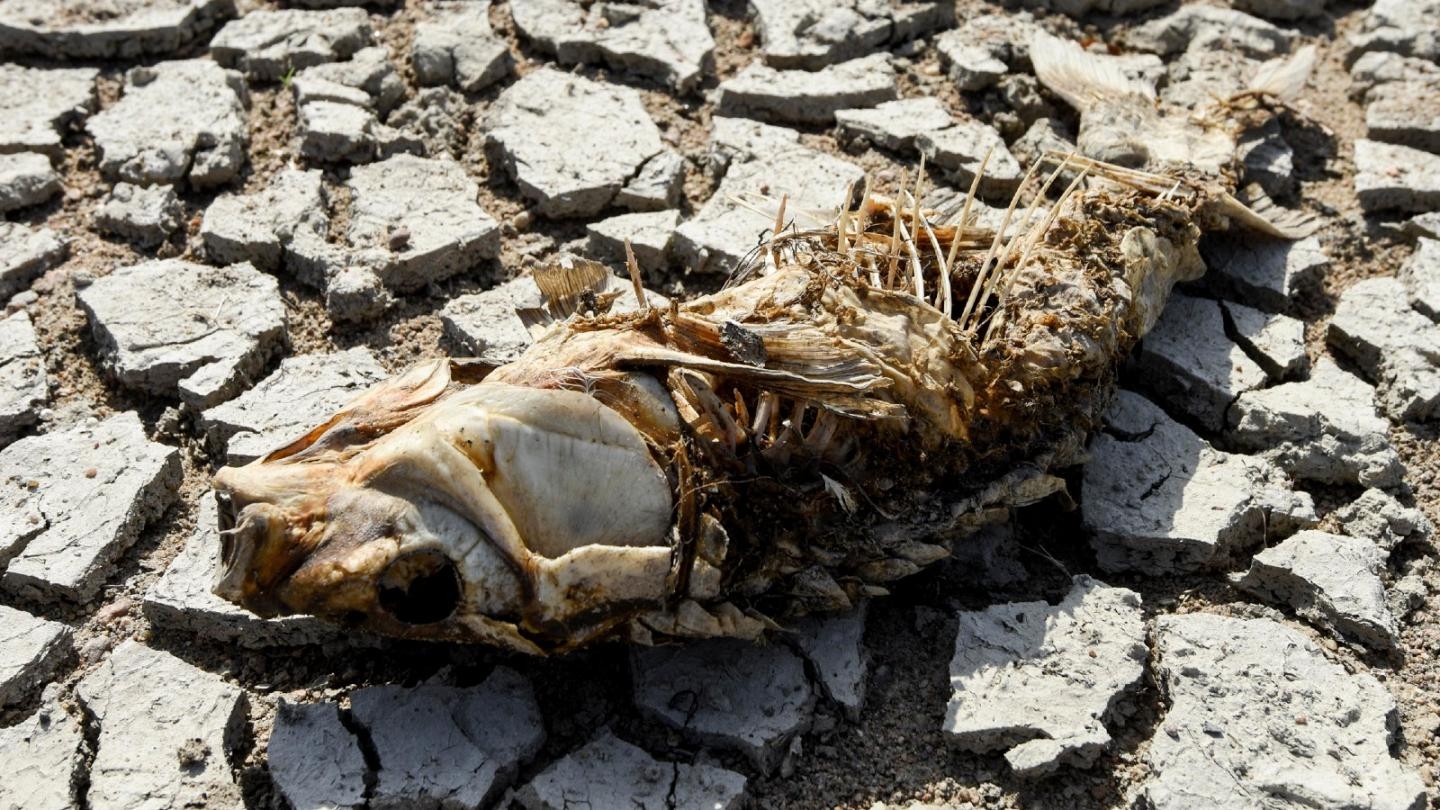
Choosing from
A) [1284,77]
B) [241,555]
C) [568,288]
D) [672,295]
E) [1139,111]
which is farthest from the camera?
[1284,77]

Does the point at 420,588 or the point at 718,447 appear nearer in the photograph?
the point at 420,588

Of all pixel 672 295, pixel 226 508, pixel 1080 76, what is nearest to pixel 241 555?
pixel 226 508

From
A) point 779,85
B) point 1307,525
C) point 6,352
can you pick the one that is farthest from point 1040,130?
point 6,352

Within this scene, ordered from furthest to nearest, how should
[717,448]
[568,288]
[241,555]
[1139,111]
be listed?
1. [1139,111]
2. [568,288]
3. [717,448]
4. [241,555]

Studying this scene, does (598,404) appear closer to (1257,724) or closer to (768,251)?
(768,251)

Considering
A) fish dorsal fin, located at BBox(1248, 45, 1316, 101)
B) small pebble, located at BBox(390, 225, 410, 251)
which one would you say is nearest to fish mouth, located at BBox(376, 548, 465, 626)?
small pebble, located at BBox(390, 225, 410, 251)

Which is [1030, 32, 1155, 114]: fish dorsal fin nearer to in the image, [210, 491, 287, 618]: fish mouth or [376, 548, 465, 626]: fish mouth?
[376, 548, 465, 626]: fish mouth

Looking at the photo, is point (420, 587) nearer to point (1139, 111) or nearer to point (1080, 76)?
point (1139, 111)
